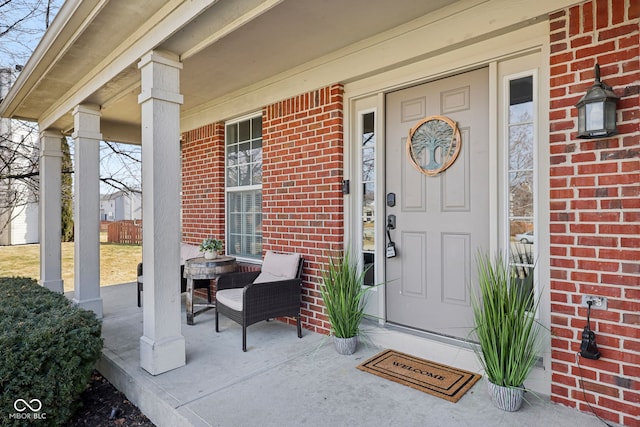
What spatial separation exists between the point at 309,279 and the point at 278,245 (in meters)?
0.59

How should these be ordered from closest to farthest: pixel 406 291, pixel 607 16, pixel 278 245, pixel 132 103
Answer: pixel 607 16, pixel 406 291, pixel 278 245, pixel 132 103

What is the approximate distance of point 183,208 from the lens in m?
5.46

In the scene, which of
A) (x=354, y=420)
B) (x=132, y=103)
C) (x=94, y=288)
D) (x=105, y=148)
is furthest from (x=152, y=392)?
(x=105, y=148)

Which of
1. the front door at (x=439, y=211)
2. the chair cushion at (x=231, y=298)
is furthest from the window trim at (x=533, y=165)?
the chair cushion at (x=231, y=298)

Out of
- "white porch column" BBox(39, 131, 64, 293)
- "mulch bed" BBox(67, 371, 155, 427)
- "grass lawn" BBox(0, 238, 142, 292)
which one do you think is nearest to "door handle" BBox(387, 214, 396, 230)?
"mulch bed" BBox(67, 371, 155, 427)

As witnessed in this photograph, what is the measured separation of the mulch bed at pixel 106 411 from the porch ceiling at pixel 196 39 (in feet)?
8.42

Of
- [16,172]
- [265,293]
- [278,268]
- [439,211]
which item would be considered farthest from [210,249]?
[16,172]

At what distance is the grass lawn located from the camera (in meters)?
7.14

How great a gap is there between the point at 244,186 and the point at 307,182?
4.26 feet

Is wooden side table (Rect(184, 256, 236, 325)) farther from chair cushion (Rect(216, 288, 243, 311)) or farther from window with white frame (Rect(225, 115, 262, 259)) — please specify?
window with white frame (Rect(225, 115, 262, 259))

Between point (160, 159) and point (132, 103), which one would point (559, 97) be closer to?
point (160, 159)

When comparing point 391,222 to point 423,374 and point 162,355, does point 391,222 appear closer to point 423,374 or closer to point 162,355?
point 423,374

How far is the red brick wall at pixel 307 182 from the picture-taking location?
3355mm

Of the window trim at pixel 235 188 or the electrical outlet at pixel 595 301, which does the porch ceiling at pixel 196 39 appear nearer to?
the window trim at pixel 235 188
